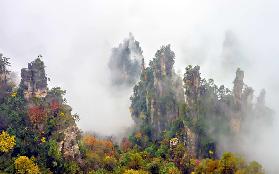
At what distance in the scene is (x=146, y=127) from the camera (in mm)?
136625

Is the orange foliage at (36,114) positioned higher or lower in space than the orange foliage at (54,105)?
lower

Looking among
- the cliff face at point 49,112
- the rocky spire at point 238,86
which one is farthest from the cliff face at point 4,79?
the rocky spire at point 238,86

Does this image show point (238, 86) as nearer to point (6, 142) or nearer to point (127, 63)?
point (127, 63)

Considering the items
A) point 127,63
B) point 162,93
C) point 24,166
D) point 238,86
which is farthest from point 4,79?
point 127,63

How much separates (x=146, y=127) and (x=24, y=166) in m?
46.6

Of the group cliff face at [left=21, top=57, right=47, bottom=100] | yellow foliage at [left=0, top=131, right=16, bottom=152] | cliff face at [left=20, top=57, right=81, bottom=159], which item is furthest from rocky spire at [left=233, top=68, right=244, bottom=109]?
yellow foliage at [left=0, top=131, right=16, bottom=152]

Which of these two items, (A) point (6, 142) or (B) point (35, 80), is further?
(B) point (35, 80)

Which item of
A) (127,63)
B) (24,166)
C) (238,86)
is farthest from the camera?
(127,63)

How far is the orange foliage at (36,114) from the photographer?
104 m

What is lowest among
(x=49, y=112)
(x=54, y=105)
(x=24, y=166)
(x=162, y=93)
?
(x=24, y=166)

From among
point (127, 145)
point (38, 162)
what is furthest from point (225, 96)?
point (38, 162)

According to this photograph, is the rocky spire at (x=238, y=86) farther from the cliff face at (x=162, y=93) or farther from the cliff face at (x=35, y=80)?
the cliff face at (x=35, y=80)

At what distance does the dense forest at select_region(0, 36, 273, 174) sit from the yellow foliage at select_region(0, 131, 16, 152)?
0.17 meters

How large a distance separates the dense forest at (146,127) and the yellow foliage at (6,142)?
0.17 metres
